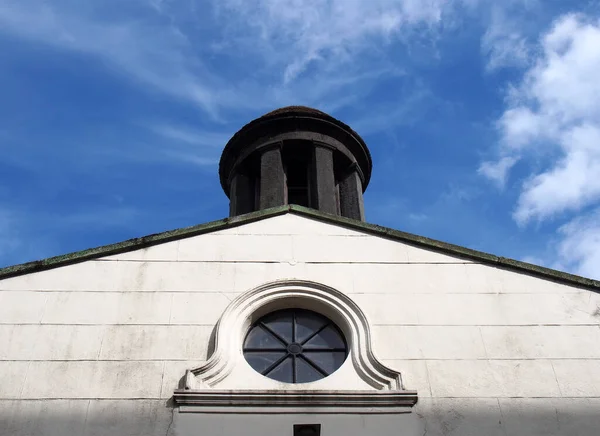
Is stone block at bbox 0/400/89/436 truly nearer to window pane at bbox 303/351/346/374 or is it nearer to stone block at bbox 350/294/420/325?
window pane at bbox 303/351/346/374

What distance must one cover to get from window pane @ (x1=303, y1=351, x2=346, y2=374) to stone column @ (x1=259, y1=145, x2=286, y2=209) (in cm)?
446

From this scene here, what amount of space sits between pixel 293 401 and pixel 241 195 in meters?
6.80

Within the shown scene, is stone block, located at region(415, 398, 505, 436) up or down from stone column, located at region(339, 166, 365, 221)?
down

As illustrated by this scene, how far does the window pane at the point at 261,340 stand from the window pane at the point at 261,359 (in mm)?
101

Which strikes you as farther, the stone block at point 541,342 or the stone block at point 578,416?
the stone block at point 541,342

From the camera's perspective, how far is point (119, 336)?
25.4 ft

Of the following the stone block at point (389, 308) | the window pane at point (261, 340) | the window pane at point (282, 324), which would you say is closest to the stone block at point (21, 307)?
the window pane at point (261, 340)

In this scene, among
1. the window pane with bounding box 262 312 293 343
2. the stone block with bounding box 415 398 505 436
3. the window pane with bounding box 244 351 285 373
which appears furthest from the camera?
the window pane with bounding box 262 312 293 343

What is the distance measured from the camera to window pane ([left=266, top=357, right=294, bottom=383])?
7.67 meters

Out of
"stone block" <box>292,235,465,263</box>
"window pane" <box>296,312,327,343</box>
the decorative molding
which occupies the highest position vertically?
"stone block" <box>292,235,465,263</box>

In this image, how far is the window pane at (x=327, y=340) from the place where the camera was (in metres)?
8.02

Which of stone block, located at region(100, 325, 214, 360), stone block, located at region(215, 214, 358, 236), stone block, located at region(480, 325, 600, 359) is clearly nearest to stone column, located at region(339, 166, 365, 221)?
stone block, located at region(215, 214, 358, 236)

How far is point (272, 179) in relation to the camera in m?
12.6

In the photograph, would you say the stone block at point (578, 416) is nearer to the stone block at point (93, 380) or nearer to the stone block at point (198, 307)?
the stone block at point (198, 307)
